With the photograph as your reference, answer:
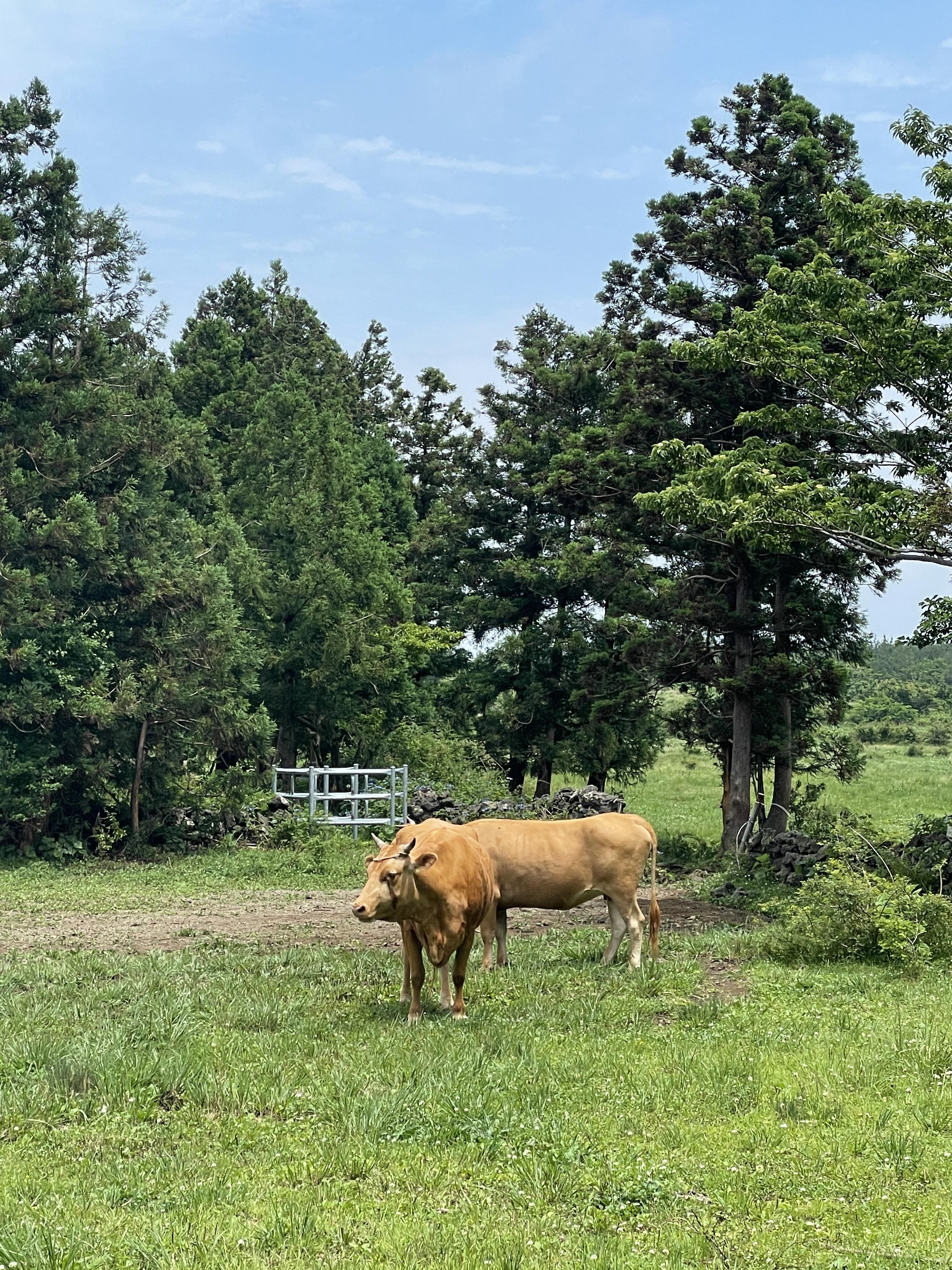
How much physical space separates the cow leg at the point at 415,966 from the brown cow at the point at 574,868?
2989 millimetres

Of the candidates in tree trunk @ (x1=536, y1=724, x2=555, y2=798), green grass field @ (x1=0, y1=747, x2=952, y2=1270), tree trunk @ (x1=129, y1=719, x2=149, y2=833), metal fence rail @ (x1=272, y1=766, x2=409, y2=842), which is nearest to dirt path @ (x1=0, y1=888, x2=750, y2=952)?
green grass field @ (x1=0, y1=747, x2=952, y2=1270)

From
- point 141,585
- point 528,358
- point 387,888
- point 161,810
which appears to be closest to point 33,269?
point 141,585

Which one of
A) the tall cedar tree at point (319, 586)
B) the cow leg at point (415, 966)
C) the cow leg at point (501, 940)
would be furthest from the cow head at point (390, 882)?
the tall cedar tree at point (319, 586)

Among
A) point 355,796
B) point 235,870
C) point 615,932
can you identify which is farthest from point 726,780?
point 615,932

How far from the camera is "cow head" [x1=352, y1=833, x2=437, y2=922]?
9281 mm

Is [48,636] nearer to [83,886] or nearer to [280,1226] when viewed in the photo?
[83,886]

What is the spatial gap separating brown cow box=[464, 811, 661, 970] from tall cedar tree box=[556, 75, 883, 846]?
1008 cm

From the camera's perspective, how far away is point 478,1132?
6504mm

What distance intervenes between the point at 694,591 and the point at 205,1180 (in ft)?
65.0

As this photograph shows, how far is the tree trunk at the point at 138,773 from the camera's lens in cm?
2666

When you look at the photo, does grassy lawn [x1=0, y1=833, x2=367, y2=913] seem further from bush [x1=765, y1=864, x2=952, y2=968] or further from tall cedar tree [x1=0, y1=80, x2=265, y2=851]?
bush [x1=765, y1=864, x2=952, y2=968]

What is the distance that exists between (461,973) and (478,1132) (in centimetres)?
327

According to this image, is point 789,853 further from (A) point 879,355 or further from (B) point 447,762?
(B) point 447,762

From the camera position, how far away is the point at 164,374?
104 ft
